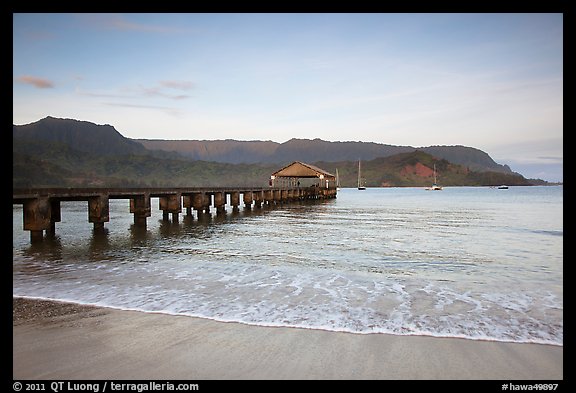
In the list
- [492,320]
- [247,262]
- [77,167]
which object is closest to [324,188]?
[247,262]

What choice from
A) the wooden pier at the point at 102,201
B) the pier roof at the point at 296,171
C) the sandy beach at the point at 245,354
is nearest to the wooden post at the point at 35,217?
the wooden pier at the point at 102,201

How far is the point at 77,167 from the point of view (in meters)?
150

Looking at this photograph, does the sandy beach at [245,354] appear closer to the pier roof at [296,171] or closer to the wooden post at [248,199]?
the wooden post at [248,199]

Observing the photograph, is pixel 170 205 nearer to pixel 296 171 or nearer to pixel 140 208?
pixel 140 208

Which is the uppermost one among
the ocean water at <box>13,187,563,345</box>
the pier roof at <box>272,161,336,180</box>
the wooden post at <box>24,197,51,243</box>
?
the pier roof at <box>272,161,336,180</box>

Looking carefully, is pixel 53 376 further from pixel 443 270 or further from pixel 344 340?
pixel 443 270

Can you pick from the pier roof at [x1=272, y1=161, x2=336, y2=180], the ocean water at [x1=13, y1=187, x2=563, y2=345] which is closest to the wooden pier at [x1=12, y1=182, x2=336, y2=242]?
the ocean water at [x1=13, y1=187, x2=563, y2=345]

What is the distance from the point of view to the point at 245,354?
4.82 meters

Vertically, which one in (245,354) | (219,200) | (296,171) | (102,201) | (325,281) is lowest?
(325,281)

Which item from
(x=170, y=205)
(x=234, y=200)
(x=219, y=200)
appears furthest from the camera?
(x=234, y=200)

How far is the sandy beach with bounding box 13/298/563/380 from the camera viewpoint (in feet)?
14.2

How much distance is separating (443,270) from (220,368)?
8085mm

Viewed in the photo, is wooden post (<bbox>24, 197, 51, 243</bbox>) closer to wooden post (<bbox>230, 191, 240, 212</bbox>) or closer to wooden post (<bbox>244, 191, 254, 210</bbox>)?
wooden post (<bbox>230, 191, 240, 212</bbox>)

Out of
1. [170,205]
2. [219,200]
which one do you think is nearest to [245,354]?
[170,205]
